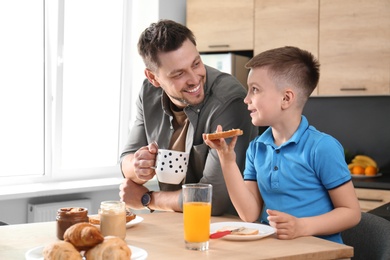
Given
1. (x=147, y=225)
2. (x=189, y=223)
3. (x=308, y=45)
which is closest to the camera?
(x=189, y=223)

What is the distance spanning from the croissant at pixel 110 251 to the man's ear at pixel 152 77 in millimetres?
1128

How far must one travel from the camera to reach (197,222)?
1577 millimetres

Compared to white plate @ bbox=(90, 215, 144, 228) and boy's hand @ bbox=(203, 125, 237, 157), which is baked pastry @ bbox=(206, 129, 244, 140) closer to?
boy's hand @ bbox=(203, 125, 237, 157)

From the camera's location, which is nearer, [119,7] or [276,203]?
[276,203]

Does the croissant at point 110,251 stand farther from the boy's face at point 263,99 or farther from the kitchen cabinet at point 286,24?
the kitchen cabinet at point 286,24

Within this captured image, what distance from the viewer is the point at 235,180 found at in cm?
193

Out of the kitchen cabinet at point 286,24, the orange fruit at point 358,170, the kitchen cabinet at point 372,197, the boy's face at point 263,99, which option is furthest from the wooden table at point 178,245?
the kitchen cabinet at point 286,24

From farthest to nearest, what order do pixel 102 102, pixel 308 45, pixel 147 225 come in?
pixel 102 102, pixel 308 45, pixel 147 225

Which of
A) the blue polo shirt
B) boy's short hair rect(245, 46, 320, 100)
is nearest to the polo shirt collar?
the blue polo shirt

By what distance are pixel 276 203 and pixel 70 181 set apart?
269 cm

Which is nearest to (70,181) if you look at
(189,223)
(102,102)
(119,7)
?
(102,102)

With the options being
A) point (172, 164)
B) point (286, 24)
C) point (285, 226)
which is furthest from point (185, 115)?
point (286, 24)

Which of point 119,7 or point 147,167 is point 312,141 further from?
point 119,7

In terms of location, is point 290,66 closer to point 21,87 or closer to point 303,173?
point 303,173
